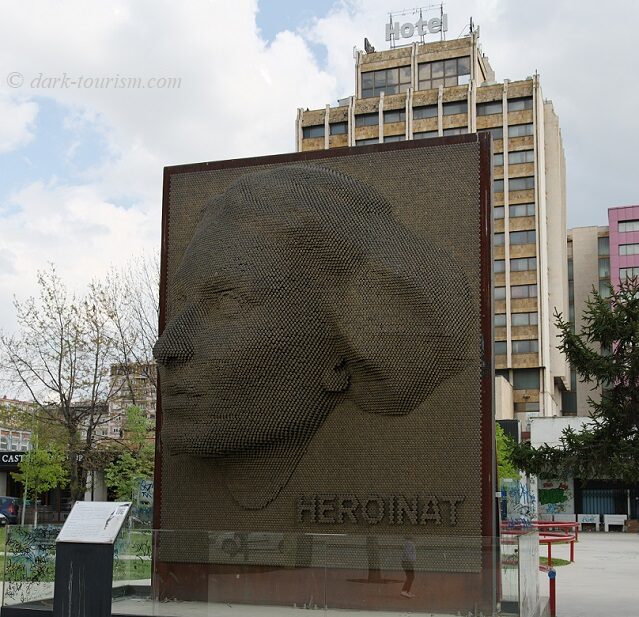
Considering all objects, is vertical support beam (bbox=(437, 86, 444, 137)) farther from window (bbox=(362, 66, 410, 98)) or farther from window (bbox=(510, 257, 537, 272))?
window (bbox=(510, 257, 537, 272))

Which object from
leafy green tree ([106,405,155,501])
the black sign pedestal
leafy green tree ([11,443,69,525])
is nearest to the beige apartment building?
leafy green tree ([11,443,69,525])

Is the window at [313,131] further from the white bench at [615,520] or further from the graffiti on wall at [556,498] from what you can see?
the white bench at [615,520]

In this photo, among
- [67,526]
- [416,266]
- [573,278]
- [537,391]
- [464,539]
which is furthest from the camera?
[573,278]

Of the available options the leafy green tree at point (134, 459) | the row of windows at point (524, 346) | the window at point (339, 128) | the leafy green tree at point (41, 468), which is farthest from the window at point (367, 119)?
the leafy green tree at point (134, 459)

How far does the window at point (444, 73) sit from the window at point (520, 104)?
5.26 metres

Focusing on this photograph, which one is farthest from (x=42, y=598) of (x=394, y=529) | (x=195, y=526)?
(x=394, y=529)

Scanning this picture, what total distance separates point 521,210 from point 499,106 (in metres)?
7.08

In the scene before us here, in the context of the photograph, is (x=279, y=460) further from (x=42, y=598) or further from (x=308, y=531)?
(x=42, y=598)

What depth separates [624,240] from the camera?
229ft

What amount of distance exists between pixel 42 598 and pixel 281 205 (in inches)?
247

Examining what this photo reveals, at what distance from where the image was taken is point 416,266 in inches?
490

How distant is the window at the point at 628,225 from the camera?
69.8 meters

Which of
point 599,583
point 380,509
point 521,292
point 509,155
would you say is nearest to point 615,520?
point 521,292

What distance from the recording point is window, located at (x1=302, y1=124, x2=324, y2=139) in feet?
207
